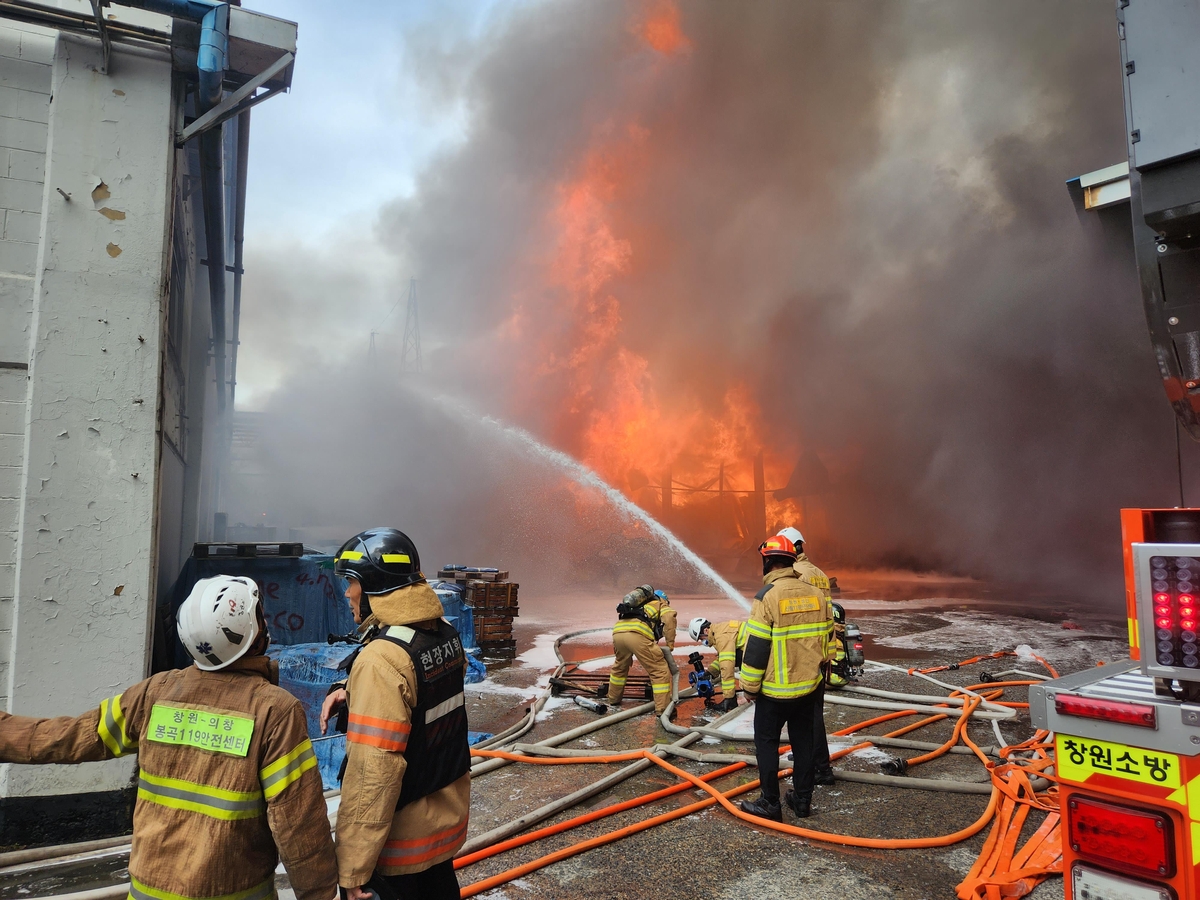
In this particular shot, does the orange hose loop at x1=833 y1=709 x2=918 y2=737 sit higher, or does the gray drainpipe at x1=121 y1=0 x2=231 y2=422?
the gray drainpipe at x1=121 y1=0 x2=231 y2=422

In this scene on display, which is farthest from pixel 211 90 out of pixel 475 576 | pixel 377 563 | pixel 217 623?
pixel 475 576

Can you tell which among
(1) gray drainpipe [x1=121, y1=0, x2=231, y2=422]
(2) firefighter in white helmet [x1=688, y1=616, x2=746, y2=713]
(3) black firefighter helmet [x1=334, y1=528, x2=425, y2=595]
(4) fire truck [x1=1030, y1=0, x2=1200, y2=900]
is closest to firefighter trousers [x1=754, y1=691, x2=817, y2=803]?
(2) firefighter in white helmet [x1=688, y1=616, x2=746, y2=713]

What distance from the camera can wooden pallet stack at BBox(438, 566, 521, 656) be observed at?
9.80 m

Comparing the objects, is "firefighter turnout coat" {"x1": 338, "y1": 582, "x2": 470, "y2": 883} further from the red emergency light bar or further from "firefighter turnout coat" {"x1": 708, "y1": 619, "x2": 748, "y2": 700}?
"firefighter turnout coat" {"x1": 708, "y1": 619, "x2": 748, "y2": 700}

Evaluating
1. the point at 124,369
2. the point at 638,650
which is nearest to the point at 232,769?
the point at 124,369

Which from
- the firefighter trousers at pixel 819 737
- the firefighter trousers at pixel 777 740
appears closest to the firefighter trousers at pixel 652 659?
the firefighter trousers at pixel 819 737

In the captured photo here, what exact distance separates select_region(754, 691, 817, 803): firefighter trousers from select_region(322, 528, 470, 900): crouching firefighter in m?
2.44

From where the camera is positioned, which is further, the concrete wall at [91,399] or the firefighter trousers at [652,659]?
the firefighter trousers at [652,659]

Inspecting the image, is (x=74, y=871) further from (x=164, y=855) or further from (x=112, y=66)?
(x=112, y=66)

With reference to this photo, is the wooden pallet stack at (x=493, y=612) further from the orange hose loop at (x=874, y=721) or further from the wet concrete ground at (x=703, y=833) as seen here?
the orange hose loop at (x=874, y=721)

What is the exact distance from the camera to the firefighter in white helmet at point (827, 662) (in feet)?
14.6

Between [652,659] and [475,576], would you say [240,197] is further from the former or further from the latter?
[652,659]

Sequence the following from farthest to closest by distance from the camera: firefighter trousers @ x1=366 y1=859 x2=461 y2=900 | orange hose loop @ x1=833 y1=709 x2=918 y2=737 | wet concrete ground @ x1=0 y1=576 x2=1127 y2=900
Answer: orange hose loop @ x1=833 y1=709 x2=918 y2=737 < wet concrete ground @ x1=0 y1=576 x2=1127 y2=900 < firefighter trousers @ x1=366 y1=859 x2=461 y2=900

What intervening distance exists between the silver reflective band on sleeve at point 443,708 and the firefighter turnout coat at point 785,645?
7.91ft
